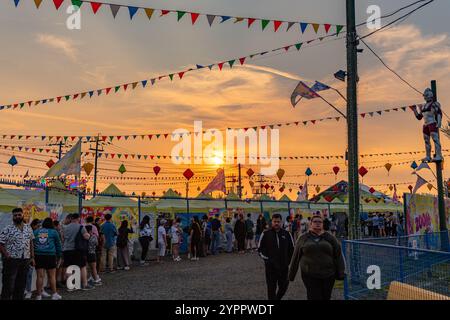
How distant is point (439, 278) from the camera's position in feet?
24.4

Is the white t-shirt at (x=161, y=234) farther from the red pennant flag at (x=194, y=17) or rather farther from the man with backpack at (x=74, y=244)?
the red pennant flag at (x=194, y=17)

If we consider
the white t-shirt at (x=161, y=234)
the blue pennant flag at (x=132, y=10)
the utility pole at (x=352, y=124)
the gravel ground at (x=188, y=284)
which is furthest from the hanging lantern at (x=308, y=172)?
the blue pennant flag at (x=132, y=10)

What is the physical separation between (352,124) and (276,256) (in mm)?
5654

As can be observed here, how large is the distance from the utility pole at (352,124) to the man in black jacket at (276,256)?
15.2 feet

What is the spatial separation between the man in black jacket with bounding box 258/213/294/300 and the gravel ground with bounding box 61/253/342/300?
6.89 feet

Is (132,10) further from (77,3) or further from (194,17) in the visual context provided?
(194,17)

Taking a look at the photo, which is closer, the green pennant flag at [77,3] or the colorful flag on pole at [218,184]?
the green pennant flag at [77,3]

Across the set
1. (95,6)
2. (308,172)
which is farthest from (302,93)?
(308,172)

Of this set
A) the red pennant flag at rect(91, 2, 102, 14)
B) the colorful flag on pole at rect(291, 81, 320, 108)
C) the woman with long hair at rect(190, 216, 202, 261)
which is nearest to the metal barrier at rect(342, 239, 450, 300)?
the colorful flag on pole at rect(291, 81, 320, 108)

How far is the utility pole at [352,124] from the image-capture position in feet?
39.3

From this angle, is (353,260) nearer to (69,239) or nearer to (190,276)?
(190,276)

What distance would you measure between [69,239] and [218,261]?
325 inches

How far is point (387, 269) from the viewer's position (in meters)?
8.63

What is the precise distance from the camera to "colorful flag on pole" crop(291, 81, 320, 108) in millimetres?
13133
